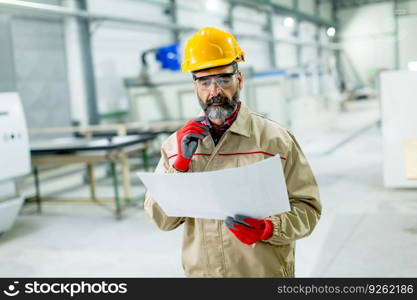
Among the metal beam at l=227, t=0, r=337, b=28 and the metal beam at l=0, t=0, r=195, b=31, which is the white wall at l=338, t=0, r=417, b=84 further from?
the metal beam at l=0, t=0, r=195, b=31

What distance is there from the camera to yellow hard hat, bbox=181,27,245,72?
5.33ft

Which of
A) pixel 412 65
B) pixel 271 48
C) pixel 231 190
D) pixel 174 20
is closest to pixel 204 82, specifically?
pixel 231 190

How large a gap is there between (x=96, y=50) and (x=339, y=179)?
226 inches

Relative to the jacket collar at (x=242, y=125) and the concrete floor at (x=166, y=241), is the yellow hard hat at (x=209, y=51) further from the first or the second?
the concrete floor at (x=166, y=241)

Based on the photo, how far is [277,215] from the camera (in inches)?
61.6

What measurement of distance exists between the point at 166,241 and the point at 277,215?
2946mm

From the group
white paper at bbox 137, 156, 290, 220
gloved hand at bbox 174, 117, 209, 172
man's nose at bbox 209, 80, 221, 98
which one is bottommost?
white paper at bbox 137, 156, 290, 220

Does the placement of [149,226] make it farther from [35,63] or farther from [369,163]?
[35,63]

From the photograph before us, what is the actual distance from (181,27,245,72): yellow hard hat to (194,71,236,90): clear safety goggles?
37 millimetres

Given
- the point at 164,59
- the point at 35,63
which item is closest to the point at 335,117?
the point at 164,59

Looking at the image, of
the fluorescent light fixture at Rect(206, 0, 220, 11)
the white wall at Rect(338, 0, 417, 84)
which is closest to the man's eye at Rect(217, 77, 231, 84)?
the white wall at Rect(338, 0, 417, 84)

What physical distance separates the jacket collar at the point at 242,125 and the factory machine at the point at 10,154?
3532 mm

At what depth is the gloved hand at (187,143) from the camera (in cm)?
160

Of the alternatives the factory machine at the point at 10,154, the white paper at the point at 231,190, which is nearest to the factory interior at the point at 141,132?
the factory machine at the point at 10,154
